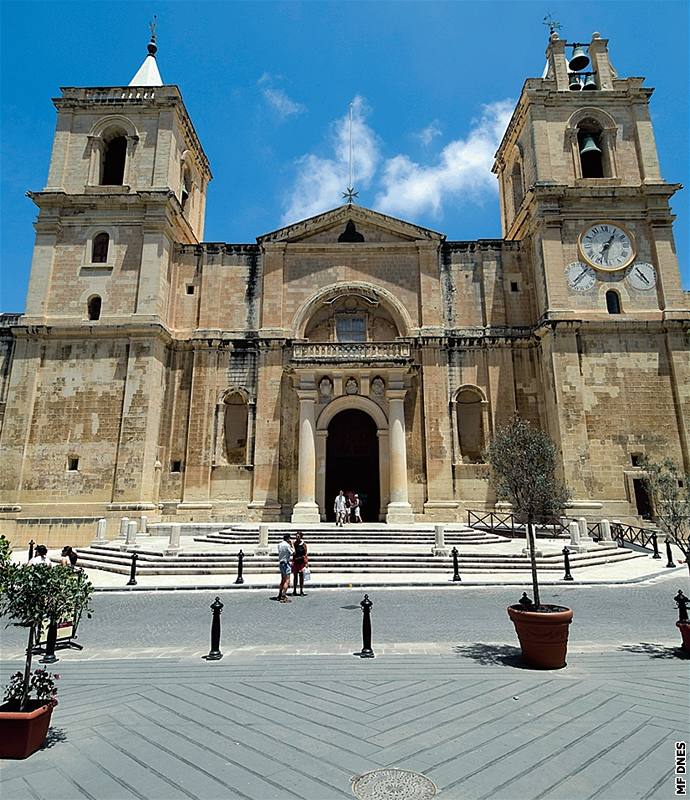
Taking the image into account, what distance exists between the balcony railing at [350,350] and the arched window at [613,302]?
1030 centimetres

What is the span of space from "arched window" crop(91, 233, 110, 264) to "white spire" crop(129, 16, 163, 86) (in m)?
11.0

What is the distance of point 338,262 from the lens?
28938 mm

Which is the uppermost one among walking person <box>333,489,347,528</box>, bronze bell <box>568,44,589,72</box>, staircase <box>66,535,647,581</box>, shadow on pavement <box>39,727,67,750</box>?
bronze bell <box>568,44,589,72</box>

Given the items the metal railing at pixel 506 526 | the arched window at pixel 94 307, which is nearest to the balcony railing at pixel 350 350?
the metal railing at pixel 506 526

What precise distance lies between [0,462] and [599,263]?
31.0 metres

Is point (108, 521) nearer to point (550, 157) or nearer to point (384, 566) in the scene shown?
point (384, 566)

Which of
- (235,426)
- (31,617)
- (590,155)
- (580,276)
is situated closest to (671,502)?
(31,617)

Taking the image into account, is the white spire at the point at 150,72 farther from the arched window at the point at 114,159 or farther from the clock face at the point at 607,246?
the clock face at the point at 607,246

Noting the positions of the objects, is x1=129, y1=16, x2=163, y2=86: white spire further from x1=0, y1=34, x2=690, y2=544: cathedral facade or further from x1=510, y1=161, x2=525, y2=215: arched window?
x1=510, y1=161, x2=525, y2=215: arched window

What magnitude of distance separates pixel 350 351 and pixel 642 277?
1526cm

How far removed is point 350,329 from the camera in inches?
1128

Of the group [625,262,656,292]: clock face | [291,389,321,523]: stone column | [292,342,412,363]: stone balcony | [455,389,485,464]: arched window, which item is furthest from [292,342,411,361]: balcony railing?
[625,262,656,292]: clock face

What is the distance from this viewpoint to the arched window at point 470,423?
26875mm

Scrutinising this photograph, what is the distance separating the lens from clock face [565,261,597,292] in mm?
25781
